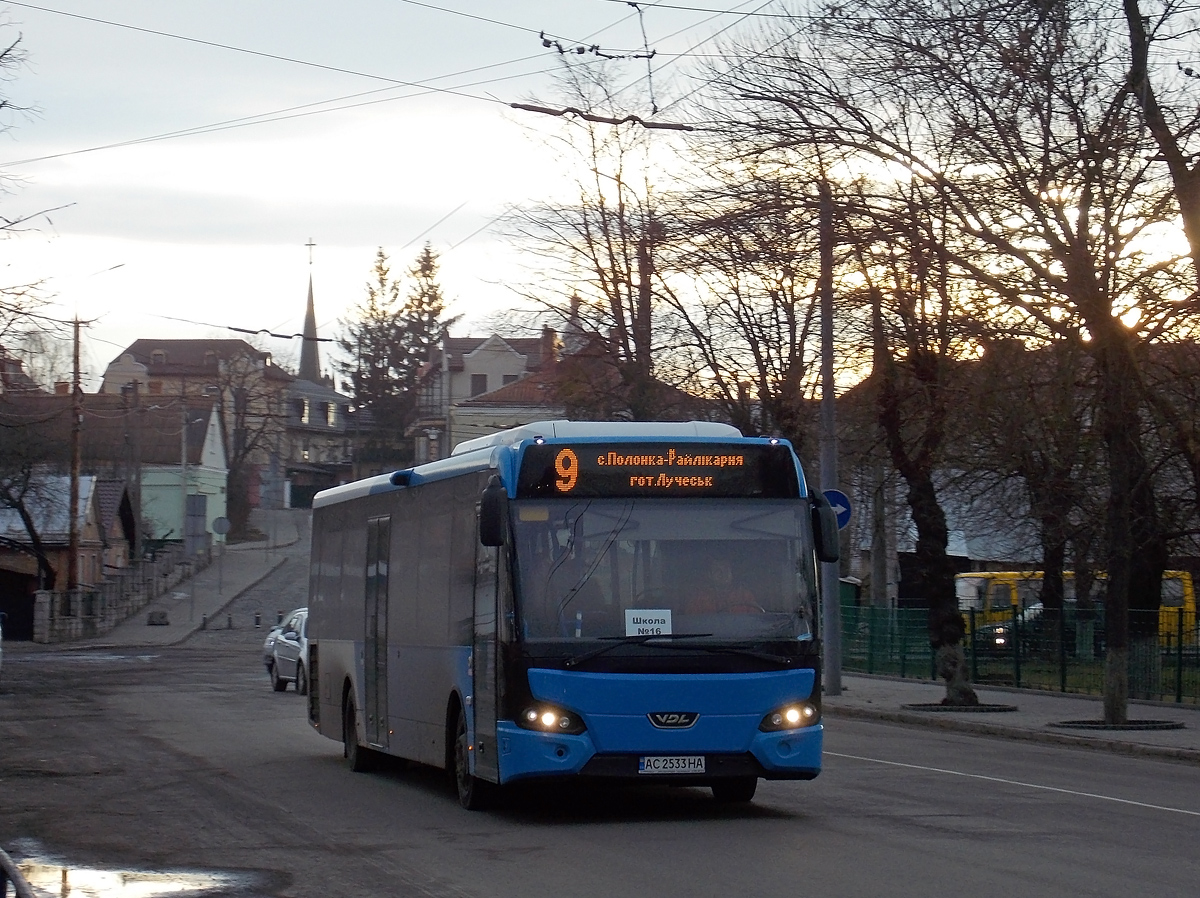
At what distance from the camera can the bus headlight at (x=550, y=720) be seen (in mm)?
11227

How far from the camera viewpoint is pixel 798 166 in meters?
22.0

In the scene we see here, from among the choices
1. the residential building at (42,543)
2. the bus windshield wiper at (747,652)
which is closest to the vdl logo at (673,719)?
the bus windshield wiper at (747,652)

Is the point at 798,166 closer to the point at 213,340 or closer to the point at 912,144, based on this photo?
the point at 912,144

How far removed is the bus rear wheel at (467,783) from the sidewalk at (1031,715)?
9.47 m

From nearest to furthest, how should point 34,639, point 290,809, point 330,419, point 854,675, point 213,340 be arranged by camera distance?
point 290,809
point 854,675
point 34,639
point 213,340
point 330,419

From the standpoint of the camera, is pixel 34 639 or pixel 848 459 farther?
A: pixel 34 639

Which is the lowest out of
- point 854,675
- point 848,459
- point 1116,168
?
point 854,675

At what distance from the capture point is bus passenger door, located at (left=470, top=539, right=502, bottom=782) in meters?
11.6

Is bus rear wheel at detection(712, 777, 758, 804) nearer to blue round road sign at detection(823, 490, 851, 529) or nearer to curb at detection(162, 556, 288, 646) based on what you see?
blue round road sign at detection(823, 490, 851, 529)

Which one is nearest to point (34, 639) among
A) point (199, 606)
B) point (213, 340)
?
point (199, 606)

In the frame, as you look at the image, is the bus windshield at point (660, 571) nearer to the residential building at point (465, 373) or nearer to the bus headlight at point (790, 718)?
the bus headlight at point (790, 718)

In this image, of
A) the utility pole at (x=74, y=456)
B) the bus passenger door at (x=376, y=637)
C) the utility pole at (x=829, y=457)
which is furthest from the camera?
the utility pole at (x=74, y=456)

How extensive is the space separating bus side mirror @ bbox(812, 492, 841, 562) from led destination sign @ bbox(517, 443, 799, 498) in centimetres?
29

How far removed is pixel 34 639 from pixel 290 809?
46.0 meters
